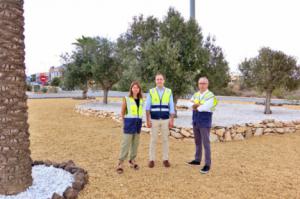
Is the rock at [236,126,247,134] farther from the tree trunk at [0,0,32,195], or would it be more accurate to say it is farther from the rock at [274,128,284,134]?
the tree trunk at [0,0,32,195]

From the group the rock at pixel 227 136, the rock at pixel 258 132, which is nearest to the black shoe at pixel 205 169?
the rock at pixel 227 136

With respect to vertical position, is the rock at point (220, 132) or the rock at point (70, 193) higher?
the rock at point (220, 132)

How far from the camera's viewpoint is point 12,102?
3375 millimetres

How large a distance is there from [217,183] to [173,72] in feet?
17.9

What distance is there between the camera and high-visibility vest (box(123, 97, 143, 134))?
15.9 ft

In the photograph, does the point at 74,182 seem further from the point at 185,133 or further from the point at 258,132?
the point at 258,132

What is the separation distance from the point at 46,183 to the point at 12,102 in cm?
131

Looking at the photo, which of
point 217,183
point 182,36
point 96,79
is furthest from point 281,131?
point 96,79

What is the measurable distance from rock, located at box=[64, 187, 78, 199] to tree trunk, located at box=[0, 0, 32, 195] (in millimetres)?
577

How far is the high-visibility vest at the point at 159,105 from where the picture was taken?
5.05 metres

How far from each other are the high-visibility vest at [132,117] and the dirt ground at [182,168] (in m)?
0.78

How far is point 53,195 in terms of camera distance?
11.2 feet

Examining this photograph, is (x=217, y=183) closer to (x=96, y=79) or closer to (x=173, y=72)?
(x=173, y=72)

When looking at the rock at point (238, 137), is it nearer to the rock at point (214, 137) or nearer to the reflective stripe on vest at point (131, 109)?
the rock at point (214, 137)
